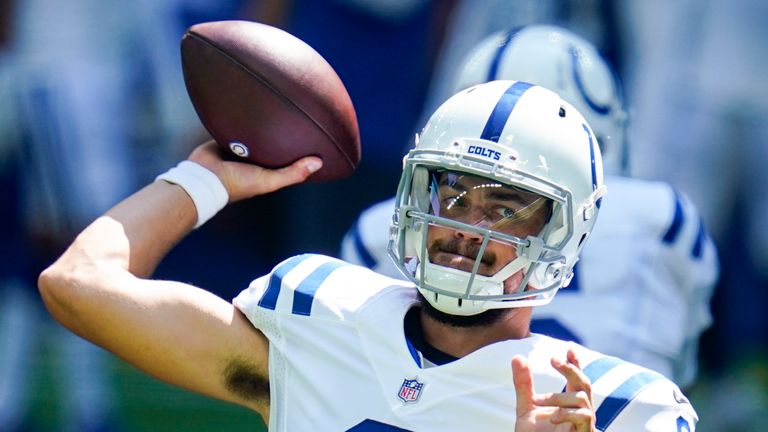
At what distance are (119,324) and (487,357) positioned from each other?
1.92ft

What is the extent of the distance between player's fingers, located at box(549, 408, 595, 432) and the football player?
0.21 meters

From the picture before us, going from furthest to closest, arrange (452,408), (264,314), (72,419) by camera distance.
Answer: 1. (72,419)
2. (264,314)
3. (452,408)

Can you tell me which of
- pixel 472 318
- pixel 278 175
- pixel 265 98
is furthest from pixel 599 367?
pixel 265 98

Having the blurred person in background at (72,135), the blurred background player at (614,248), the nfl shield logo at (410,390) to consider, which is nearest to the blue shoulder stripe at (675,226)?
the blurred background player at (614,248)

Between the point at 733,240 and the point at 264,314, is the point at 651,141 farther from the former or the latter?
the point at 264,314

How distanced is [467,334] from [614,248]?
1.10 metres

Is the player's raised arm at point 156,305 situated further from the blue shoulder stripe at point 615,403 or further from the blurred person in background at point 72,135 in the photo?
the blurred person in background at point 72,135

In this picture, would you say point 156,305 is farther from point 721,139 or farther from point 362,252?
point 721,139

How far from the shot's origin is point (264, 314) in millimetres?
2268

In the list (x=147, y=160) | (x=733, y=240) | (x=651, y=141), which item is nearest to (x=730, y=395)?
(x=733, y=240)

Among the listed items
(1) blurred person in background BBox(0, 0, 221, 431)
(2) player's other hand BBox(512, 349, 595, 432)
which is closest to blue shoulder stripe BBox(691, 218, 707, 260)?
(2) player's other hand BBox(512, 349, 595, 432)

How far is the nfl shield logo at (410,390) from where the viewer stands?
7.02ft

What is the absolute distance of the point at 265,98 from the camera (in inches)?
97.1

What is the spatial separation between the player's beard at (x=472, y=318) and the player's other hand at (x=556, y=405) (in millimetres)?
345
